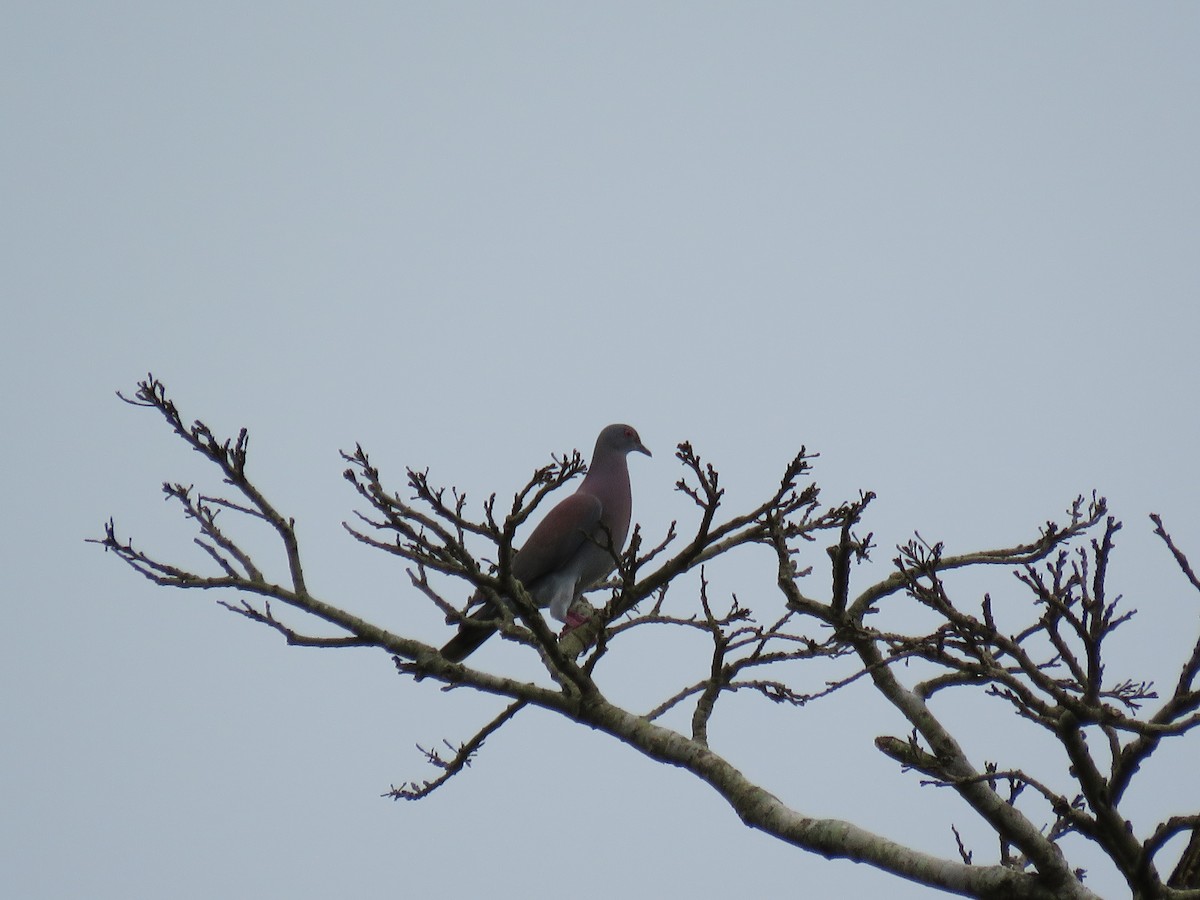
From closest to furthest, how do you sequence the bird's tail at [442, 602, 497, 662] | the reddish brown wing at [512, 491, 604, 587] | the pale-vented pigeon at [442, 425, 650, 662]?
1. the bird's tail at [442, 602, 497, 662]
2. the pale-vented pigeon at [442, 425, 650, 662]
3. the reddish brown wing at [512, 491, 604, 587]

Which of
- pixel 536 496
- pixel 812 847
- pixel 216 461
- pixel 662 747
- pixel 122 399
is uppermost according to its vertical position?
pixel 122 399

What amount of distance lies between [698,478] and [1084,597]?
5.22ft

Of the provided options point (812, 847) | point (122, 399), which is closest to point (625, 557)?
point (812, 847)

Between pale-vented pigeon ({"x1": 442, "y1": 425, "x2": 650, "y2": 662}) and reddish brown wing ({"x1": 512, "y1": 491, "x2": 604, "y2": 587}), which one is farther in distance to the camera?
reddish brown wing ({"x1": 512, "y1": 491, "x2": 604, "y2": 587})

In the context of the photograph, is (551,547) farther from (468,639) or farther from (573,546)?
(468,639)

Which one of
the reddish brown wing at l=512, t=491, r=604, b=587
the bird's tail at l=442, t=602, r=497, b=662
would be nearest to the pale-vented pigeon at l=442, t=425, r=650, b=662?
the reddish brown wing at l=512, t=491, r=604, b=587

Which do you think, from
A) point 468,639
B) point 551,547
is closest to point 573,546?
point 551,547

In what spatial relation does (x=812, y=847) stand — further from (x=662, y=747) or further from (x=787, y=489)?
(x=787, y=489)

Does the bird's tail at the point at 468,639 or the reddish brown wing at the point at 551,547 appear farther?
the reddish brown wing at the point at 551,547

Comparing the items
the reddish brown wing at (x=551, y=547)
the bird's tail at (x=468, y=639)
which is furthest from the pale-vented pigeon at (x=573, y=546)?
the bird's tail at (x=468, y=639)

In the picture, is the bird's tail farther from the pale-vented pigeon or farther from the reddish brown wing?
the reddish brown wing

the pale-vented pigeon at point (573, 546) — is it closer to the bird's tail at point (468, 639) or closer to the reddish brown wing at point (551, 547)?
the reddish brown wing at point (551, 547)

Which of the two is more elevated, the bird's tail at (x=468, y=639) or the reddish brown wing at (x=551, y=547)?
the reddish brown wing at (x=551, y=547)

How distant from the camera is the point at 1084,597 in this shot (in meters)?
3.34
